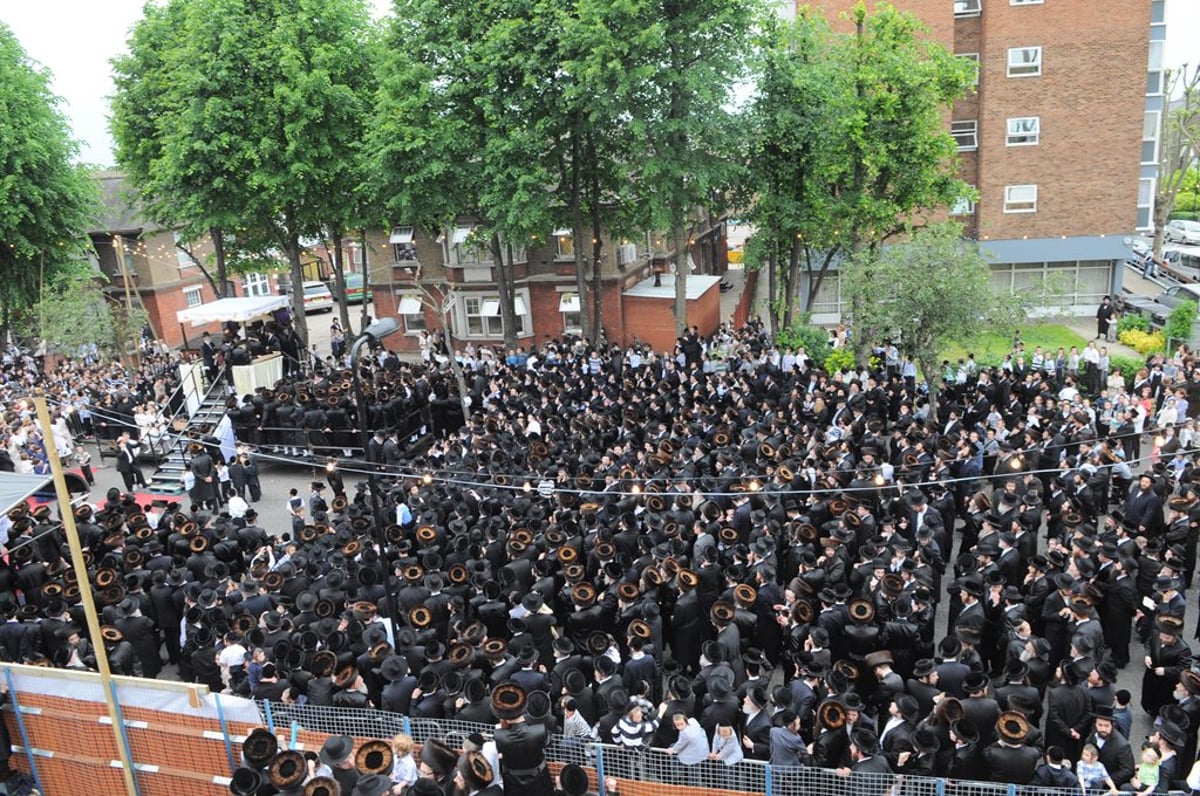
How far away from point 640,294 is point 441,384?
1025 centimetres

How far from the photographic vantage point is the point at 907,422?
1578cm

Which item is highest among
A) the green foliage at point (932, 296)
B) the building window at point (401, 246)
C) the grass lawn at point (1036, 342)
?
the building window at point (401, 246)

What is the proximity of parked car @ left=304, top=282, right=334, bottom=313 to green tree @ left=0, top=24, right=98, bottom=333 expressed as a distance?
13982 millimetres

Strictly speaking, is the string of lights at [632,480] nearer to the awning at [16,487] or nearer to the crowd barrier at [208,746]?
the awning at [16,487]

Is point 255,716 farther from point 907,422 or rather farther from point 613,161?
point 613,161

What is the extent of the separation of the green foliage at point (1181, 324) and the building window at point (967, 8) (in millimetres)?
12722

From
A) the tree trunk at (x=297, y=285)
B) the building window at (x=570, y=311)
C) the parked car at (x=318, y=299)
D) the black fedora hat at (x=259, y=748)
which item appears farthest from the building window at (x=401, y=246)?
the black fedora hat at (x=259, y=748)

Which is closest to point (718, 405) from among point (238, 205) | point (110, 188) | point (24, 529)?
point (24, 529)

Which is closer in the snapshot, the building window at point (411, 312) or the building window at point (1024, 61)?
the building window at point (1024, 61)

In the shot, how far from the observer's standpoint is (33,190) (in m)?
28.2

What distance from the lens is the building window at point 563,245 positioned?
30531 mm

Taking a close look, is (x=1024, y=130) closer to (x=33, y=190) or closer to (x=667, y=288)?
(x=667, y=288)

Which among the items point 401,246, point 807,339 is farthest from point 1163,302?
point 401,246

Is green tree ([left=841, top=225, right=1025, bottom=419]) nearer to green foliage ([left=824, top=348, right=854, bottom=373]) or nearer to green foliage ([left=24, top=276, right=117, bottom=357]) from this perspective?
green foliage ([left=824, top=348, right=854, bottom=373])
